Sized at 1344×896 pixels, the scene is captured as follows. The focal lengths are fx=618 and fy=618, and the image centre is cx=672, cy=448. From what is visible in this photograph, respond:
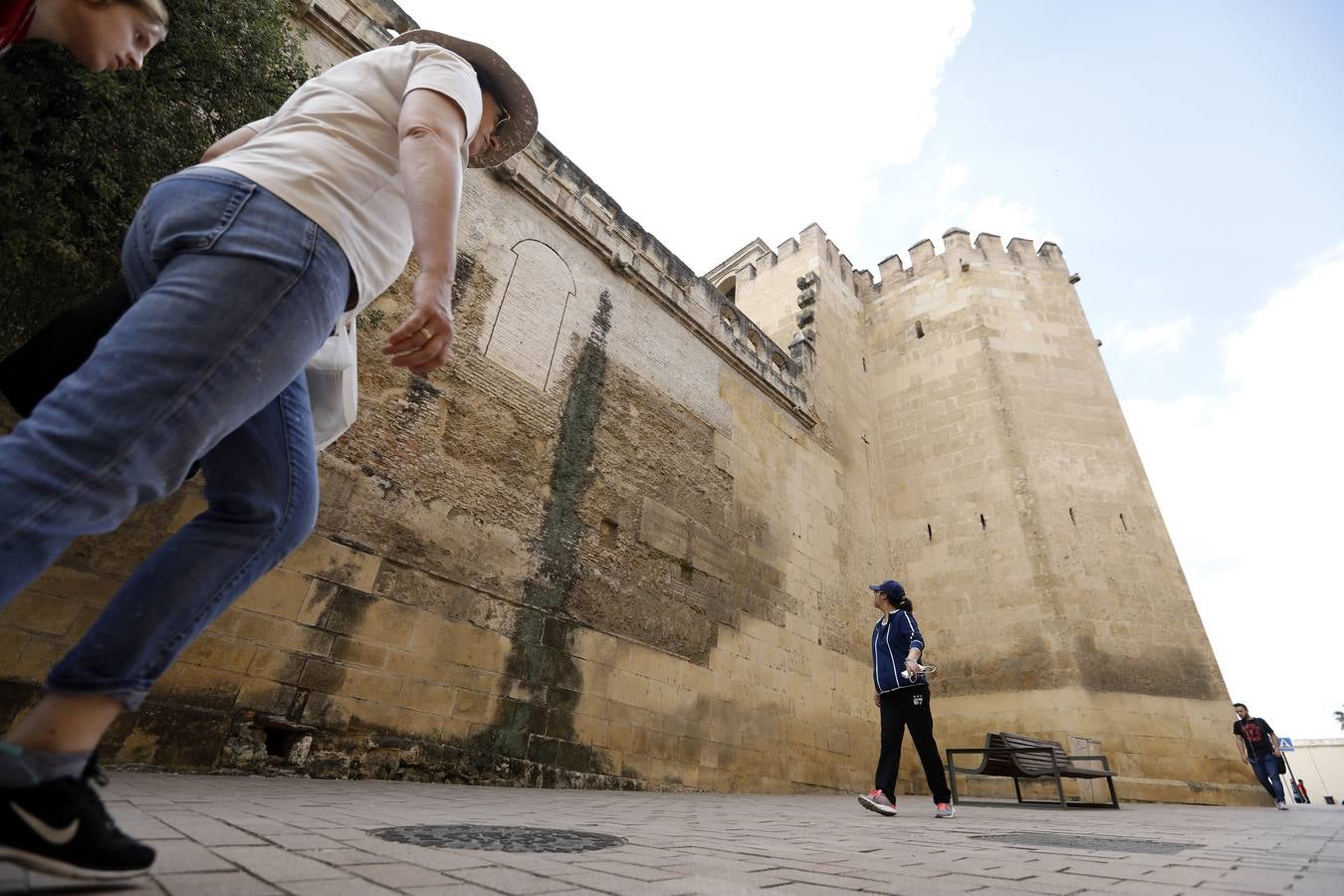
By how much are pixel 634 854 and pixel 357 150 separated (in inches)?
80.4

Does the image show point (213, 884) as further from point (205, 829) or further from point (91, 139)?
point (91, 139)

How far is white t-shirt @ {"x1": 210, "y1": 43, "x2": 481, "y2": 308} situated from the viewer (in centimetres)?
130

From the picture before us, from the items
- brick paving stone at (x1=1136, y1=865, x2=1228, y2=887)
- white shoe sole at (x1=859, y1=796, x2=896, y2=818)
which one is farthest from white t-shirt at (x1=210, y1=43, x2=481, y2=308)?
white shoe sole at (x1=859, y1=796, x2=896, y2=818)

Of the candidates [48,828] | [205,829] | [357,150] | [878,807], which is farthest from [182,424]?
[878,807]

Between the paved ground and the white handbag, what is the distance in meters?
0.97

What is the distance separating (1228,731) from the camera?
340 inches

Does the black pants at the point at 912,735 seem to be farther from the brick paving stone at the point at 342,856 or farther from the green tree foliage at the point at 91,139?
the green tree foliage at the point at 91,139

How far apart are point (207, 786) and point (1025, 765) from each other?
257 inches

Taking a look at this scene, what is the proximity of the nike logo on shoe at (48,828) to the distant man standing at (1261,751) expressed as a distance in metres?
11.5

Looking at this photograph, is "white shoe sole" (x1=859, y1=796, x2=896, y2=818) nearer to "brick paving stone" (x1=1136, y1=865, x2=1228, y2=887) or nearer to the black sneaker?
"brick paving stone" (x1=1136, y1=865, x2=1228, y2=887)

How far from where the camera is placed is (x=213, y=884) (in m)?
1.11

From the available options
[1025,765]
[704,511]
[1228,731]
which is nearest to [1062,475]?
[1228,731]

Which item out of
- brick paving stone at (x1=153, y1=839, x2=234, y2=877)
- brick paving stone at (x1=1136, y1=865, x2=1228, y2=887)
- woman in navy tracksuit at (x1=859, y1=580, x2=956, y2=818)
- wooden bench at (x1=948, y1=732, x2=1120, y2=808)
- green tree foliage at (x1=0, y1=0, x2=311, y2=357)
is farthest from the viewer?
wooden bench at (x1=948, y1=732, x2=1120, y2=808)

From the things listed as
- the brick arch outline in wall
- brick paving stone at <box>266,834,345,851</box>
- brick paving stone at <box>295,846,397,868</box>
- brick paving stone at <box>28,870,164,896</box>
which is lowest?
brick paving stone at <box>28,870,164,896</box>
